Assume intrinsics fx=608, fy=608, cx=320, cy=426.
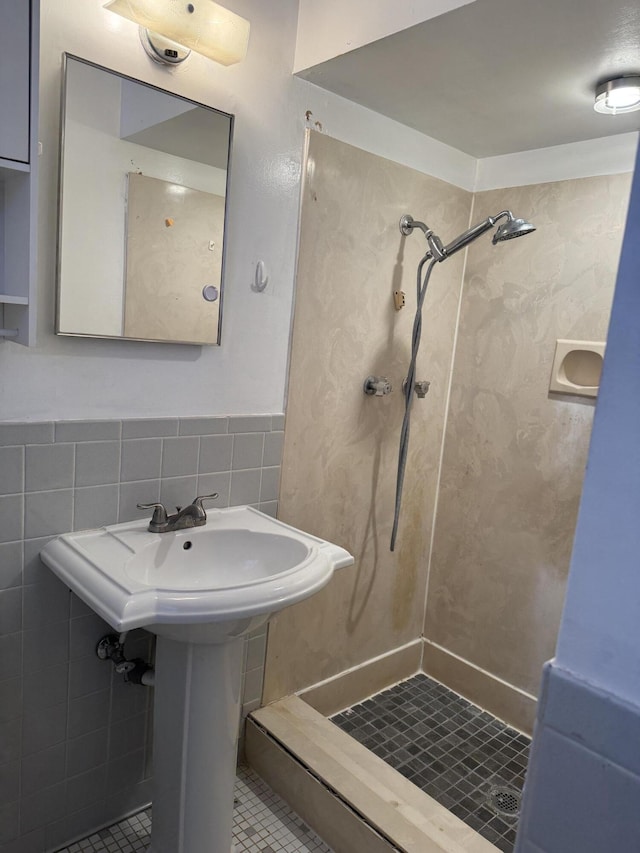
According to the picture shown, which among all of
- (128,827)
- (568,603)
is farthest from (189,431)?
(568,603)

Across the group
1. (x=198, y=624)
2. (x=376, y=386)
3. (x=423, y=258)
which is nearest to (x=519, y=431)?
(x=376, y=386)

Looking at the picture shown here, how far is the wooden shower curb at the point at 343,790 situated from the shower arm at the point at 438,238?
153 cm

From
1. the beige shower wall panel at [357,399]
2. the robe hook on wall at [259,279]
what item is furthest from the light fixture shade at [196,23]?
the robe hook on wall at [259,279]

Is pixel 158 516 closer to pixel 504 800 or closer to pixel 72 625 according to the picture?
pixel 72 625

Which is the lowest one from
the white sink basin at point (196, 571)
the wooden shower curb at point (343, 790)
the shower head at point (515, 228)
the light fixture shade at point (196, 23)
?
the wooden shower curb at point (343, 790)

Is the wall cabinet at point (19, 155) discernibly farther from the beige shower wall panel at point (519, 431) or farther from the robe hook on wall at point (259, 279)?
the beige shower wall panel at point (519, 431)

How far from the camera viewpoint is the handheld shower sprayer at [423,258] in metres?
1.79

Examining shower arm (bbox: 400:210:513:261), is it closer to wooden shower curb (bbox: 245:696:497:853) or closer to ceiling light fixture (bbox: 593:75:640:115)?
ceiling light fixture (bbox: 593:75:640:115)

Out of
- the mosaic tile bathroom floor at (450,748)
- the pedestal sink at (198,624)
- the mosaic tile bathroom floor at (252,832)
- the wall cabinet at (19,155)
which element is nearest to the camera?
the wall cabinet at (19,155)

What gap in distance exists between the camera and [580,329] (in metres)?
2.03

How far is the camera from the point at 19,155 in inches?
43.6

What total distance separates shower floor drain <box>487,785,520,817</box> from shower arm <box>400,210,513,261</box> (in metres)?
1.68

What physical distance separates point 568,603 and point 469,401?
182 centimetres

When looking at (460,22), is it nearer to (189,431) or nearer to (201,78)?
(201,78)
